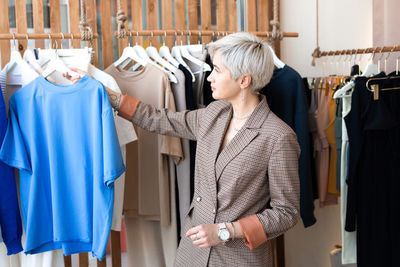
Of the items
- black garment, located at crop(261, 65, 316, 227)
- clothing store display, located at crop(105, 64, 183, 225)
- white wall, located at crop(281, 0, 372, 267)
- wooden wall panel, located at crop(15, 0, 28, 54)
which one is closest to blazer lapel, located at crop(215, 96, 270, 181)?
clothing store display, located at crop(105, 64, 183, 225)

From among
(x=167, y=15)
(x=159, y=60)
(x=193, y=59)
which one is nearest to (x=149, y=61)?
(x=159, y=60)

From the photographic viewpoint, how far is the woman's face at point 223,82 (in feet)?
6.07

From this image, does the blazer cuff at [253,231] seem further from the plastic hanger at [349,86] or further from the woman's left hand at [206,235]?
the plastic hanger at [349,86]

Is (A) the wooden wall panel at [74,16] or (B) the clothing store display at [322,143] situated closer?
(A) the wooden wall panel at [74,16]

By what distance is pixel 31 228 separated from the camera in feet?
6.67

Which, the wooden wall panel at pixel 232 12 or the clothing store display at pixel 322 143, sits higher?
the wooden wall panel at pixel 232 12

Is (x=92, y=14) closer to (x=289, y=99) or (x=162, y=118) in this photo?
(x=162, y=118)

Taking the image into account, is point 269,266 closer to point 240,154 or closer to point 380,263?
point 240,154

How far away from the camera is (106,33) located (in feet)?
8.66

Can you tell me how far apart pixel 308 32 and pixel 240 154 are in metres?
1.79

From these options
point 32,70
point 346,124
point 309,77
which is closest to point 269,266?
point 346,124

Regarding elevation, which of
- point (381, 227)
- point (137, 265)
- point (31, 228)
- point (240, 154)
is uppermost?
point (240, 154)

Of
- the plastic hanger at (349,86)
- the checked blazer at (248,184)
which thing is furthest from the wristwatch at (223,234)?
the plastic hanger at (349,86)

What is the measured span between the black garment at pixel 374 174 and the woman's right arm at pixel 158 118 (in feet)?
2.94
